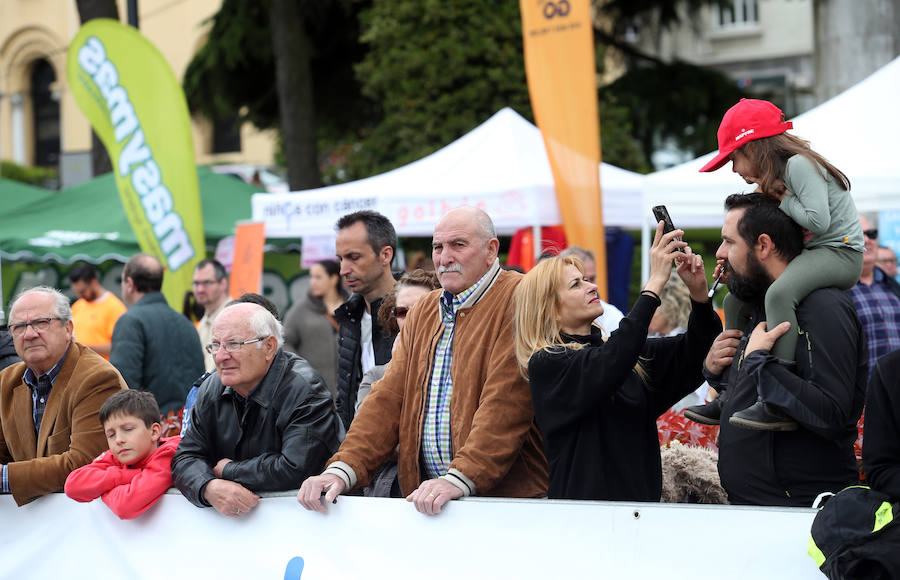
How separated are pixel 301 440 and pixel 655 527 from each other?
1341 millimetres

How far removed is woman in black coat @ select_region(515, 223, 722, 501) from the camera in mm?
3422

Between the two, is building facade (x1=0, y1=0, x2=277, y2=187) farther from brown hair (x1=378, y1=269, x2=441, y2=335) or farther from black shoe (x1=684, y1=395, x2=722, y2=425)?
black shoe (x1=684, y1=395, x2=722, y2=425)

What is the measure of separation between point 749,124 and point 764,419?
0.94 metres

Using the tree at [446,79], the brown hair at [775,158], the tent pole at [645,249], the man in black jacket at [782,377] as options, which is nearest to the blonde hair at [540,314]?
the man in black jacket at [782,377]

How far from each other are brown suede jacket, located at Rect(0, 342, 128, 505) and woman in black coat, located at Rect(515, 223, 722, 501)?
2084mm

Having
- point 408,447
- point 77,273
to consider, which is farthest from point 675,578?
point 77,273

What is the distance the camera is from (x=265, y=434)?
162 inches

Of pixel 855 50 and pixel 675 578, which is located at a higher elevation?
pixel 855 50

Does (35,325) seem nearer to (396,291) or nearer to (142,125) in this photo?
(396,291)

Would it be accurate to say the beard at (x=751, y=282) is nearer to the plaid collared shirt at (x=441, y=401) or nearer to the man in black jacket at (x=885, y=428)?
the man in black jacket at (x=885, y=428)

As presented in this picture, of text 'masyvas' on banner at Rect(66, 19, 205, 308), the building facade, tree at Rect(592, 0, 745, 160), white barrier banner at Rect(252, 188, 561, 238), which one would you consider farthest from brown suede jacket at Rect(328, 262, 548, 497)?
the building facade

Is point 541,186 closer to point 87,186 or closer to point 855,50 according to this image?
point 855,50

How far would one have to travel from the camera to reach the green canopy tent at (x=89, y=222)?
12859 millimetres

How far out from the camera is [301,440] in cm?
400
